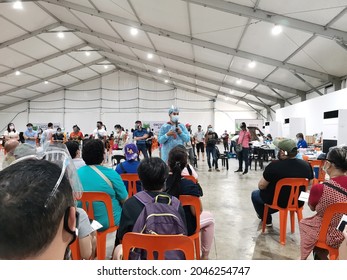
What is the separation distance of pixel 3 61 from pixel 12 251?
43.1 ft

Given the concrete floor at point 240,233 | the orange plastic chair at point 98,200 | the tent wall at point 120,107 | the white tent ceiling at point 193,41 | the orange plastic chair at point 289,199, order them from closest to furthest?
the orange plastic chair at point 98,200 < the concrete floor at point 240,233 < the orange plastic chair at point 289,199 < the white tent ceiling at point 193,41 < the tent wall at point 120,107

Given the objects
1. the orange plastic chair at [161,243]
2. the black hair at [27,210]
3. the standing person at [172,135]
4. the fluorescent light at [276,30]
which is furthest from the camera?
the fluorescent light at [276,30]

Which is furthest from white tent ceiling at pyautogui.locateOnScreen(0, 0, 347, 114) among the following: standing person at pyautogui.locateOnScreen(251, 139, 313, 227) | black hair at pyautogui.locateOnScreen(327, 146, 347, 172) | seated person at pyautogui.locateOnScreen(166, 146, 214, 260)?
seated person at pyautogui.locateOnScreen(166, 146, 214, 260)

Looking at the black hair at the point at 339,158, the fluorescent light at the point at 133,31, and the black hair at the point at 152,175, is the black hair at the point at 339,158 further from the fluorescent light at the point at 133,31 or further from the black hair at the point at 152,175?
the fluorescent light at the point at 133,31

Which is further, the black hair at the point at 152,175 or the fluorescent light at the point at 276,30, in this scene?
the fluorescent light at the point at 276,30

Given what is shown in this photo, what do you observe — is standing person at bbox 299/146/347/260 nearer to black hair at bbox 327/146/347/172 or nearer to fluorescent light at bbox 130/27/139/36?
black hair at bbox 327/146/347/172

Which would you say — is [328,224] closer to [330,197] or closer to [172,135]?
[330,197]

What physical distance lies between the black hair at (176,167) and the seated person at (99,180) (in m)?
0.39

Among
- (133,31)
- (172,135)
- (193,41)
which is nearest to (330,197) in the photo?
(172,135)

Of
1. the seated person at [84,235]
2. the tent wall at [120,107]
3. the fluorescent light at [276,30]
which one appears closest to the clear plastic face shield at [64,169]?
the seated person at [84,235]

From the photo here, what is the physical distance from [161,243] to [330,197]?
3.65ft

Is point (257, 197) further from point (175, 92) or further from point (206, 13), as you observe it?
point (175, 92)

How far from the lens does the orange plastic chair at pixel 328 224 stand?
4.83ft

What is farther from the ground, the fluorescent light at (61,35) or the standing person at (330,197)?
the fluorescent light at (61,35)
